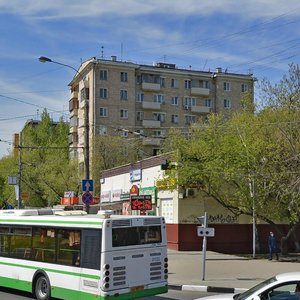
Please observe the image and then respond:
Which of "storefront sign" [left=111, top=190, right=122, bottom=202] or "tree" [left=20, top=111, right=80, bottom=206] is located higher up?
"tree" [left=20, top=111, right=80, bottom=206]

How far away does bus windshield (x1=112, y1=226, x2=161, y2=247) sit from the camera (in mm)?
12102

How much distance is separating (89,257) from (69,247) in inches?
33.4

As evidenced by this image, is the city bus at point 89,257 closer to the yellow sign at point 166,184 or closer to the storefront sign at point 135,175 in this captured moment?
the yellow sign at point 166,184

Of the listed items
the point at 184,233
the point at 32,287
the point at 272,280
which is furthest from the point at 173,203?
the point at 272,280

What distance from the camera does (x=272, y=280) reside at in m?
8.08

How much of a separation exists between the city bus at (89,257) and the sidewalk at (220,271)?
4237 millimetres

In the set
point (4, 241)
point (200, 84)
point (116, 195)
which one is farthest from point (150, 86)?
point (4, 241)

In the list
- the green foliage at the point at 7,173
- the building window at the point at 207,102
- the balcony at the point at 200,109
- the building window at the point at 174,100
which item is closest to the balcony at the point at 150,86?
the building window at the point at 174,100

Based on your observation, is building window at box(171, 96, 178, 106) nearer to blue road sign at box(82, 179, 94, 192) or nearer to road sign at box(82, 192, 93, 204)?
blue road sign at box(82, 179, 94, 192)

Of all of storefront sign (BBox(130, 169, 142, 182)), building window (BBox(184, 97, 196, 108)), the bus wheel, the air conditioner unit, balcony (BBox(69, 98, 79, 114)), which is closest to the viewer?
the bus wheel

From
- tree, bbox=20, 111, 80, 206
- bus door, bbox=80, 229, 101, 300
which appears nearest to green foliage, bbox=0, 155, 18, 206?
tree, bbox=20, 111, 80, 206

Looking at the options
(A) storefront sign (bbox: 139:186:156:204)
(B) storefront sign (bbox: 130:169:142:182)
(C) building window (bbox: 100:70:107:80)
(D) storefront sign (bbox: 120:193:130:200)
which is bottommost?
(D) storefront sign (bbox: 120:193:130:200)

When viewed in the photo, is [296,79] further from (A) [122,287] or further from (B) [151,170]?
(A) [122,287]

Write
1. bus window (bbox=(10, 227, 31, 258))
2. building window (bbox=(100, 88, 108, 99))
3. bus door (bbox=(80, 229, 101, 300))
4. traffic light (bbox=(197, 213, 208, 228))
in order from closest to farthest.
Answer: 1. bus door (bbox=(80, 229, 101, 300))
2. bus window (bbox=(10, 227, 31, 258))
3. traffic light (bbox=(197, 213, 208, 228))
4. building window (bbox=(100, 88, 108, 99))
